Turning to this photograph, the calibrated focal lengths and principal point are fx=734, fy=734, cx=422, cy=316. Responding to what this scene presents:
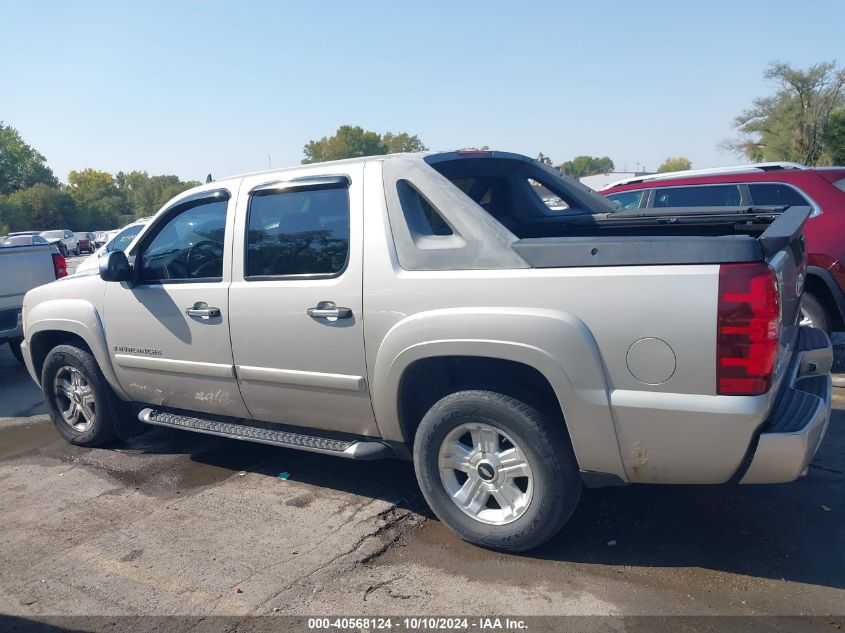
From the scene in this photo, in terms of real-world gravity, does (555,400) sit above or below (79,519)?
above

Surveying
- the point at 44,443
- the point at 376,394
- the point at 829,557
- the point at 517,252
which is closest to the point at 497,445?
the point at 376,394

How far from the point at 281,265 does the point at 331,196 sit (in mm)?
513

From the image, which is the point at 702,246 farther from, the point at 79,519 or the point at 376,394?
the point at 79,519

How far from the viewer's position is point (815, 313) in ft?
22.3

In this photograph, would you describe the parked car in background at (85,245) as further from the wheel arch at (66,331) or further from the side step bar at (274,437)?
the side step bar at (274,437)

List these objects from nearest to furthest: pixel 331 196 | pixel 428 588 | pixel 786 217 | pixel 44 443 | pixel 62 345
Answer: pixel 428 588
pixel 786 217
pixel 331 196
pixel 62 345
pixel 44 443

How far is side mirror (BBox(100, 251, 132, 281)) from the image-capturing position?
4.91 m

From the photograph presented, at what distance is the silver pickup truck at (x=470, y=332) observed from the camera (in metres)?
3.06

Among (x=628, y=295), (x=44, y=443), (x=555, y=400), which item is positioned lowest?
(x=44, y=443)

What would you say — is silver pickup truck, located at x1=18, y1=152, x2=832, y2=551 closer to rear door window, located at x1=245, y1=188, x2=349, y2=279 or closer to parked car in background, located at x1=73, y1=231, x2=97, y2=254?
rear door window, located at x1=245, y1=188, x2=349, y2=279

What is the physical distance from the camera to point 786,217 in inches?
150

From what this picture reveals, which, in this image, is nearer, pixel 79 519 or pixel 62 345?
pixel 79 519

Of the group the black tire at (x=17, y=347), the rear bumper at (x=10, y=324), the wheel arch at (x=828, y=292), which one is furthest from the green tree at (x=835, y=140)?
the rear bumper at (x=10, y=324)

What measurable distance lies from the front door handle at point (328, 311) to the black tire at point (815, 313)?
487 centimetres
